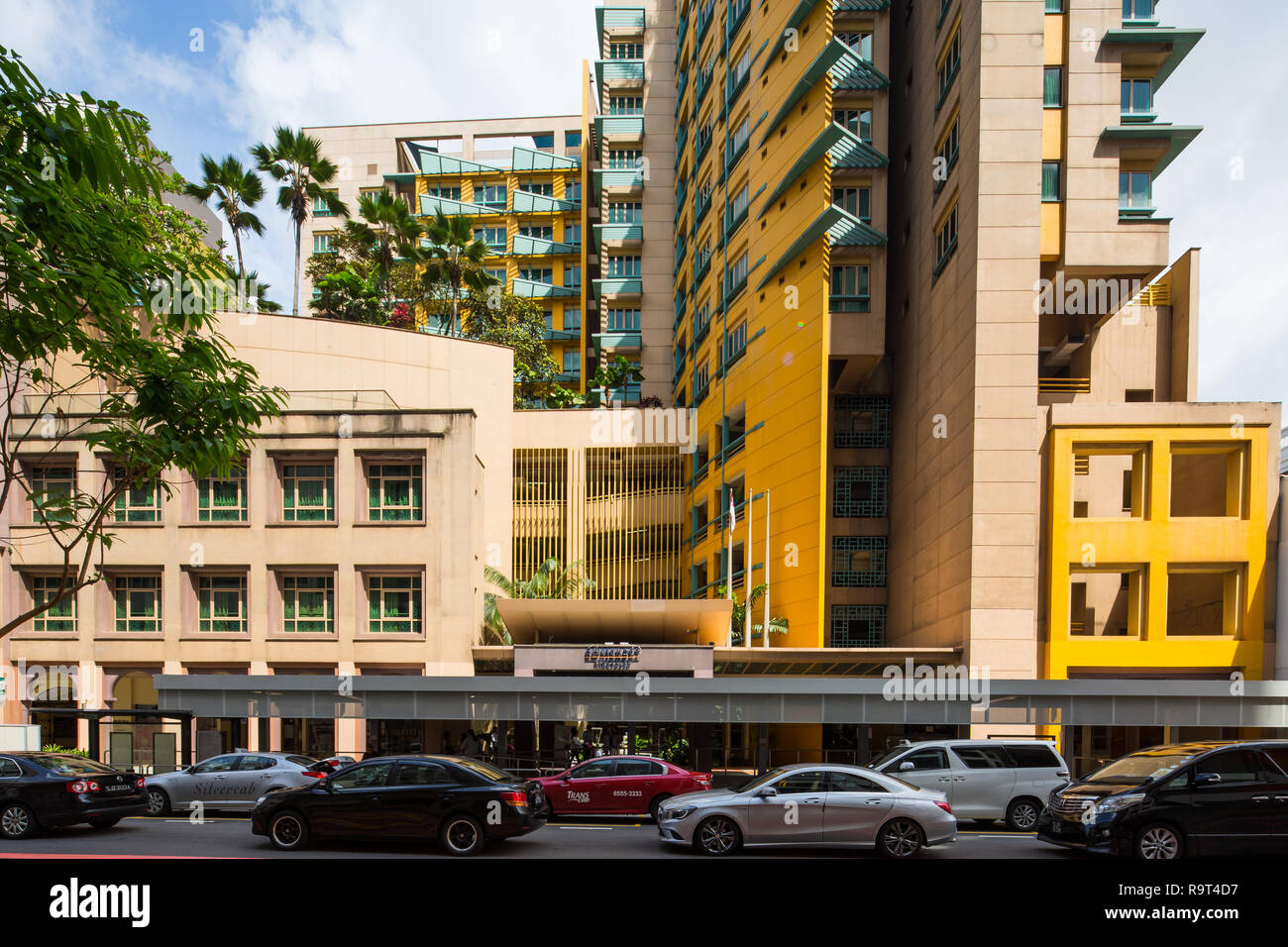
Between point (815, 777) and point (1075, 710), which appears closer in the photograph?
point (815, 777)

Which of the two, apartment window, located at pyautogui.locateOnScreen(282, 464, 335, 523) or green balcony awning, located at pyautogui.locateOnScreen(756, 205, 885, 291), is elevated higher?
green balcony awning, located at pyautogui.locateOnScreen(756, 205, 885, 291)

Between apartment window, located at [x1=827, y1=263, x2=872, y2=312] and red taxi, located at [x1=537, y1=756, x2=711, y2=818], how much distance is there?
2702cm

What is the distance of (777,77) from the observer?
139 feet

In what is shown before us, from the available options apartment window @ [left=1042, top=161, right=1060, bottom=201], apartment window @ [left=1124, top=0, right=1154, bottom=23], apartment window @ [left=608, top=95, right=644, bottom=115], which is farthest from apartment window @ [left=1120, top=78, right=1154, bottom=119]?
apartment window @ [left=608, top=95, right=644, bottom=115]

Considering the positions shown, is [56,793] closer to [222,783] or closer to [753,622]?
[222,783]

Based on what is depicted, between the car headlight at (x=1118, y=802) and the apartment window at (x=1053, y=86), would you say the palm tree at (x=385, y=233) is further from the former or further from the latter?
the car headlight at (x=1118, y=802)

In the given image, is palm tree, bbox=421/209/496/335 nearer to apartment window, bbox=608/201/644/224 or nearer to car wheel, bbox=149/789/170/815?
apartment window, bbox=608/201/644/224

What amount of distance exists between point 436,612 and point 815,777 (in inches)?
898

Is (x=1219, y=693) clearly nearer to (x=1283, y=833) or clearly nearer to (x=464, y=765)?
(x=1283, y=833)

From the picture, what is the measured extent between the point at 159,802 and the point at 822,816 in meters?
14.2

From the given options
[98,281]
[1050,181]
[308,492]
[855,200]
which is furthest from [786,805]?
[855,200]

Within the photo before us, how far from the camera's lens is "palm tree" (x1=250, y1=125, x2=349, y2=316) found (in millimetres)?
48969

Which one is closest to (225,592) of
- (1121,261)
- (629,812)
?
(629,812)
